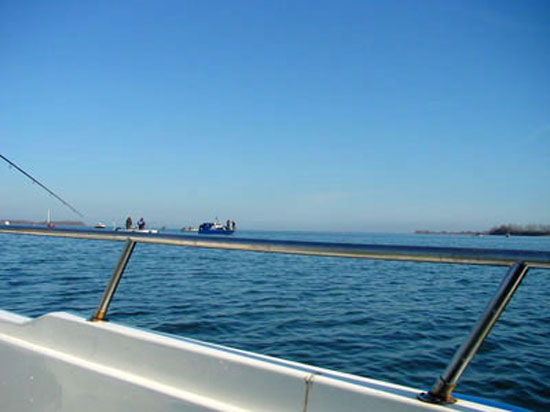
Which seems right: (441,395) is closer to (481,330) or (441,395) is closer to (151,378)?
(481,330)

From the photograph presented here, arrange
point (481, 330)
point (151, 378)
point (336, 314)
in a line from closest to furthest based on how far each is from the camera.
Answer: point (481, 330), point (151, 378), point (336, 314)

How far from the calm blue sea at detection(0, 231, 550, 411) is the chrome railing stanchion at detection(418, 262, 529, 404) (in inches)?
66.6

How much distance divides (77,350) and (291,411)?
3.44 feet

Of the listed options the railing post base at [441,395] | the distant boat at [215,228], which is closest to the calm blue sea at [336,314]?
the railing post base at [441,395]

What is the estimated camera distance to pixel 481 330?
122 cm

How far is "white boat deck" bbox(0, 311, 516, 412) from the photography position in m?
1.42

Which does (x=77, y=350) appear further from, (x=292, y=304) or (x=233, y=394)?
(x=292, y=304)

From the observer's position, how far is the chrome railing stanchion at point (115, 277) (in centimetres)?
195

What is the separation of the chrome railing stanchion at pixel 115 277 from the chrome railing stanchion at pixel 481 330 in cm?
131

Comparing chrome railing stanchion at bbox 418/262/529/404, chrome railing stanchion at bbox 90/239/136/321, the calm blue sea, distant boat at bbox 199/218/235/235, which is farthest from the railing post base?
distant boat at bbox 199/218/235/235

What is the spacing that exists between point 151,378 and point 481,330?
4.00 ft

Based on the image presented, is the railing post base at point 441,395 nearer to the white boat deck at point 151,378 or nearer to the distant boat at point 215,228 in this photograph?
the white boat deck at point 151,378

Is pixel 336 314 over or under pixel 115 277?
under

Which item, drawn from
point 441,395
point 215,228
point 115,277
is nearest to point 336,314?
point 115,277
